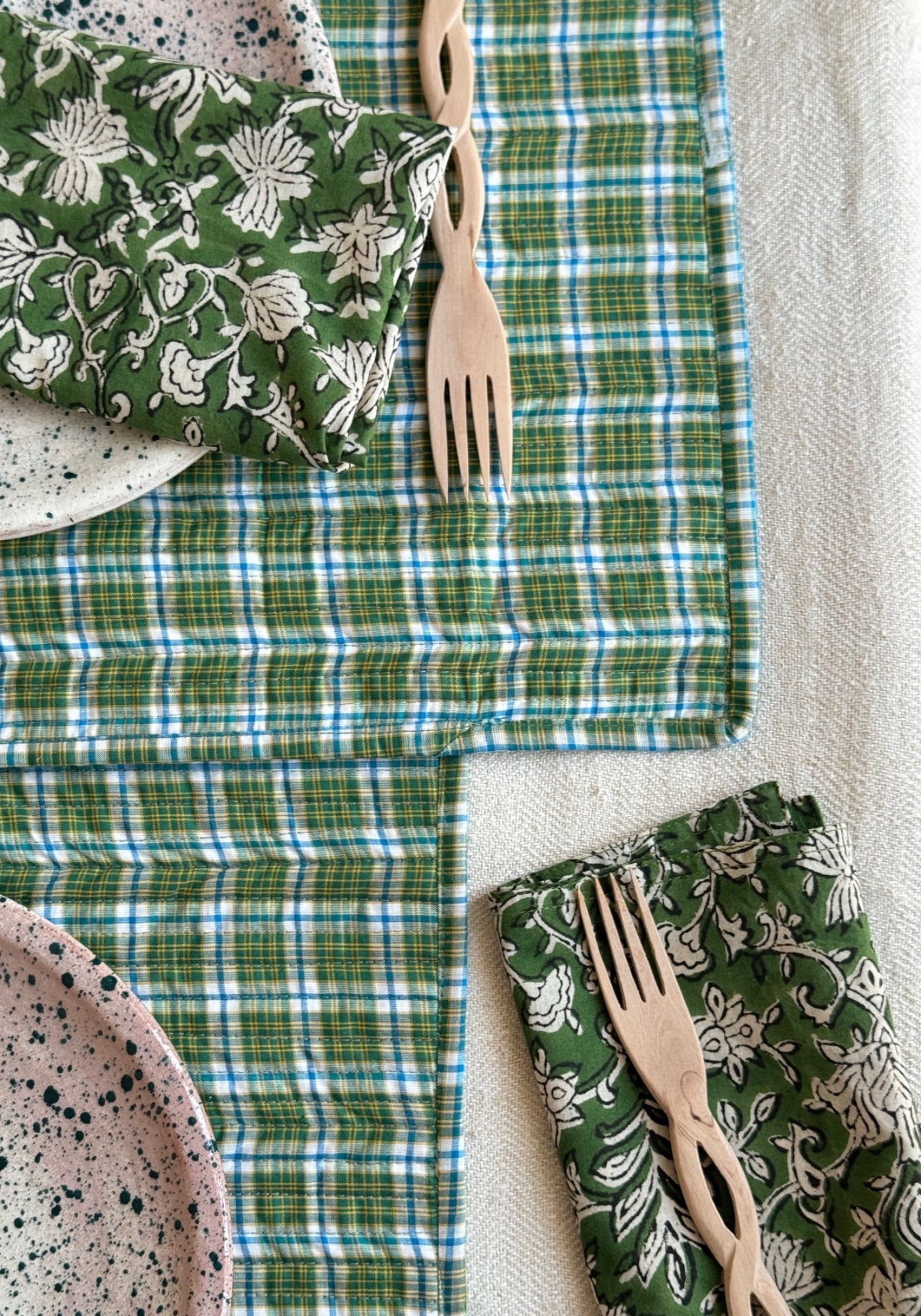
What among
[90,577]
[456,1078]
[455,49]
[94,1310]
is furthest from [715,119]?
[94,1310]

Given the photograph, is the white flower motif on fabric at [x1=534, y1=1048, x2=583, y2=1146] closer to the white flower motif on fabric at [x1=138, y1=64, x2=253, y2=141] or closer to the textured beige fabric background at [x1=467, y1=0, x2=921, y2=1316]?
the textured beige fabric background at [x1=467, y1=0, x2=921, y2=1316]

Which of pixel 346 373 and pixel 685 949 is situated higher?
pixel 346 373

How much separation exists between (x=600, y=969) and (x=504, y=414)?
12.0 inches

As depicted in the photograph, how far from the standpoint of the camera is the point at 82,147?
1.77ft

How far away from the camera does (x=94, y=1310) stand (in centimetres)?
53

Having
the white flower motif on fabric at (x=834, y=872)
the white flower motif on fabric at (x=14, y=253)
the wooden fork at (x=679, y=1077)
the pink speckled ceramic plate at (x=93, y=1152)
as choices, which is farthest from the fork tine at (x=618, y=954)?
Result: the white flower motif on fabric at (x=14, y=253)

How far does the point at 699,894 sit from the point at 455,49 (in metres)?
0.50

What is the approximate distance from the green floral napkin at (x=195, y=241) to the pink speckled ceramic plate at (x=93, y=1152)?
0.90 feet

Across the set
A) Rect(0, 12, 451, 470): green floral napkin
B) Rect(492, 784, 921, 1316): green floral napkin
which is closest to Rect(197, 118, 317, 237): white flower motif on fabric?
Rect(0, 12, 451, 470): green floral napkin

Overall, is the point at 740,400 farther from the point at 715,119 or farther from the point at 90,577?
the point at 90,577

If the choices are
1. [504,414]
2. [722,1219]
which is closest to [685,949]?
[722,1219]

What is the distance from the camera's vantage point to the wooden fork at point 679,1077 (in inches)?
21.0

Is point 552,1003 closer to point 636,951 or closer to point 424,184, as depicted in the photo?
point 636,951

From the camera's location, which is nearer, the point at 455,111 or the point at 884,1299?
the point at 884,1299
